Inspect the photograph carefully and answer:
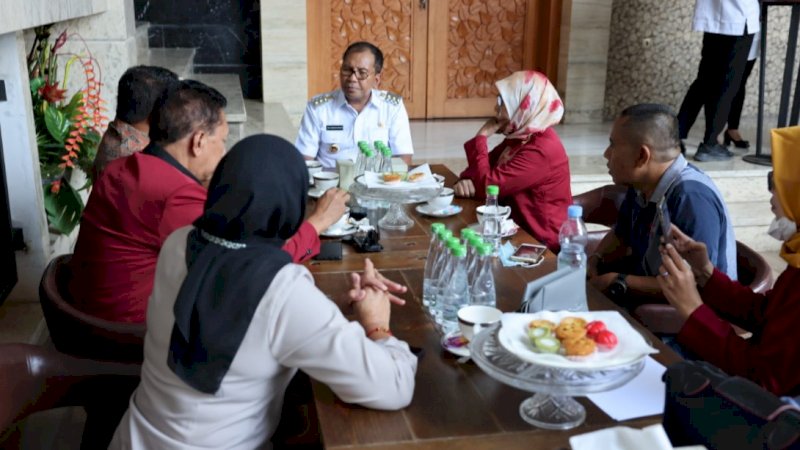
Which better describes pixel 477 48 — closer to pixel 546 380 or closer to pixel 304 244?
pixel 304 244

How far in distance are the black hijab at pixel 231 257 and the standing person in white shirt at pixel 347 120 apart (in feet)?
6.97

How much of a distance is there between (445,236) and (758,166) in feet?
13.5

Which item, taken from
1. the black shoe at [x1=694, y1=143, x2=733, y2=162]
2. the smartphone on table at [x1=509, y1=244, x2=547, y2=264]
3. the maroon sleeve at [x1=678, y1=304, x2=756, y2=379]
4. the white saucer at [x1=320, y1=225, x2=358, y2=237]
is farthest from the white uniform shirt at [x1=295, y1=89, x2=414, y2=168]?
the black shoe at [x1=694, y1=143, x2=733, y2=162]

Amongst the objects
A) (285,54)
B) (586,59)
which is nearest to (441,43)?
(586,59)

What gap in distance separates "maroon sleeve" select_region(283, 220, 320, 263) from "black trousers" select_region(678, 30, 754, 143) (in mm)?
3844

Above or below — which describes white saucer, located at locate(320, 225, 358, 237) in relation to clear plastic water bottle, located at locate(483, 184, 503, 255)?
below

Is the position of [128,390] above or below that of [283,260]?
below

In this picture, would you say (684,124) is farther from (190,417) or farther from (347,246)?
(190,417)

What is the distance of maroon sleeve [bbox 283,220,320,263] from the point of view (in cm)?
219

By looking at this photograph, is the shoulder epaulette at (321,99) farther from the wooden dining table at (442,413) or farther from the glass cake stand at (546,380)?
the glass cake stand at (546,380)

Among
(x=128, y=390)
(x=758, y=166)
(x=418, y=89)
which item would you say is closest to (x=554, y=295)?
(x=128, y=390)

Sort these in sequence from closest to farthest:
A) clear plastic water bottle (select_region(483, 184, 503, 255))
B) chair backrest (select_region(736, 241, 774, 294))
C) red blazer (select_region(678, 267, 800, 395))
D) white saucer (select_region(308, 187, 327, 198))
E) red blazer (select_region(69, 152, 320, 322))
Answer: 1. red blazer (select_region(678, 267, 800, 395))
2. red blazer (select_region(69, 152, 320, 322))
3. chair backrest (select_region(736, 241, 774, 294))
4. clear plastic water bottle (select_region(483, 184, 503, 255))
5. white saucer (select_region(308, 187, 327, 198))

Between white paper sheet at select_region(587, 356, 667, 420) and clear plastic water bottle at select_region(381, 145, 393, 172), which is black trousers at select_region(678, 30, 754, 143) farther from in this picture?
white paper sheet at select_region(587, 356, 667, 420)

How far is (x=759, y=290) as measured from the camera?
220 centimetres
